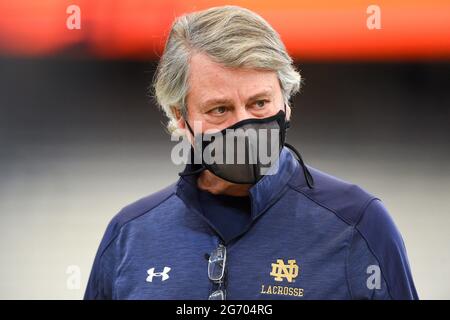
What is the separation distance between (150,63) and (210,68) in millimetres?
1161

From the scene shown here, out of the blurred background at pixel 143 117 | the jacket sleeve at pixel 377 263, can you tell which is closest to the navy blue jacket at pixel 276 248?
the jacket sleeve at pixel 377 263

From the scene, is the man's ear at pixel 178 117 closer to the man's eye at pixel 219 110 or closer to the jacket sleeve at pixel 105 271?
the man's eye at pixel 219 110

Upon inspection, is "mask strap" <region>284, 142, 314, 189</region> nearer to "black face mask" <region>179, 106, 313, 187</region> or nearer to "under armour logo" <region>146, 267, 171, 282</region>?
"black face mask" <region>179, 106, 313, 187</region>

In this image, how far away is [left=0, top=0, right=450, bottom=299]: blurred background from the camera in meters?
2.51

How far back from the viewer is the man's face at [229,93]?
1.50m

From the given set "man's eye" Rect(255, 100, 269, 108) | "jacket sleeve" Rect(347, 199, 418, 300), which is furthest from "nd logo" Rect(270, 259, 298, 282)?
"man's eye" Rect(255, 100, 269, 108)

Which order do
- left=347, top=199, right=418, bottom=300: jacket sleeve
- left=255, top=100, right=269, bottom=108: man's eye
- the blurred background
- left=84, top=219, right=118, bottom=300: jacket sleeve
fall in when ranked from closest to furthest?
1. left=347, top=199, right=418, bottom=300: jacket sleeve
2. left=255, top=100, right=269, bottom=108: man's eye
3. left=84, top=219, right=118, bottom=300: jacket sleeve
4. the blurred background

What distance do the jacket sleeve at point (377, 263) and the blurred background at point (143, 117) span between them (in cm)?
101

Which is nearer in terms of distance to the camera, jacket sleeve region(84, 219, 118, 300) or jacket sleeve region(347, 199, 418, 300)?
jacket sleeve region(347, 199, 418, 300)

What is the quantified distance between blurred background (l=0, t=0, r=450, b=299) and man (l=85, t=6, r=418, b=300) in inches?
35.2

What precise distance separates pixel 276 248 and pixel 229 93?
1.12 feet

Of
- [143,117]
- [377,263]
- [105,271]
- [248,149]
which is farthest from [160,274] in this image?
[143,117]

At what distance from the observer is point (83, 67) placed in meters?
2.78

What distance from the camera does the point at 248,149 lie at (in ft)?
5.05
